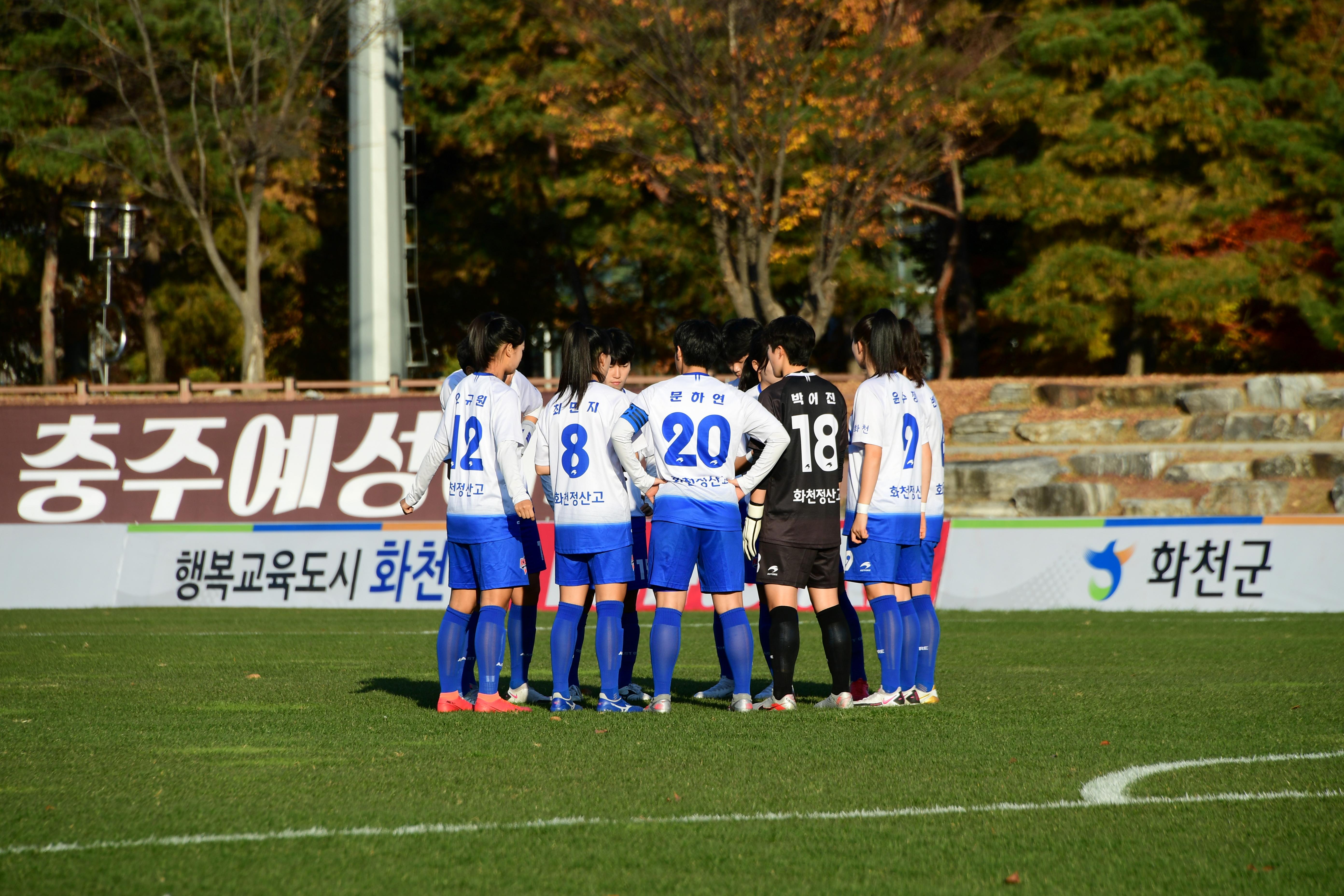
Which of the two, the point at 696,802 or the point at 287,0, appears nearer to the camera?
the point at 696,802

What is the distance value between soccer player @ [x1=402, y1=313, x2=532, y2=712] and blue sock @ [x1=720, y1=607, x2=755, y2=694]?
1.11 meters

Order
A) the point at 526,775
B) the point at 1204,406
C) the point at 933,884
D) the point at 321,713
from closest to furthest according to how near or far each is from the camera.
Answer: the point at 933,884 < the point at 526,775 < the point at 321,713 < the point at 1204,406

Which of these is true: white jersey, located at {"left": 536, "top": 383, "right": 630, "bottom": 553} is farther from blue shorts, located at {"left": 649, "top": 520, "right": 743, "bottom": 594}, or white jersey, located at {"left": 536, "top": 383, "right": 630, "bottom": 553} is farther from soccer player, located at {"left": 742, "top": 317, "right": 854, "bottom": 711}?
soccer player, located at {"left": 742, "top": 317, "right": 854, "bottom": 711}

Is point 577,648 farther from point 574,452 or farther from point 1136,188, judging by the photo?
point 1136,188

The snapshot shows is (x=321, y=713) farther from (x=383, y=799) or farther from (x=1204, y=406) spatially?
(x=1204, y=406)

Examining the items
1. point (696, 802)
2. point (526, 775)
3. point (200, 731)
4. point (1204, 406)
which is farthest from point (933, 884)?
point (1204, 406)

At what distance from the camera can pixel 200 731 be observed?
21.8 ft

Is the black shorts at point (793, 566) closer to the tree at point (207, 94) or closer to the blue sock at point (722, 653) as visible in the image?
the blue sock at point (722, 653)

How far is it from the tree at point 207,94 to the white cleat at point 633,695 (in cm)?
2140

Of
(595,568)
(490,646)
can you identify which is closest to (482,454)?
(595,568)

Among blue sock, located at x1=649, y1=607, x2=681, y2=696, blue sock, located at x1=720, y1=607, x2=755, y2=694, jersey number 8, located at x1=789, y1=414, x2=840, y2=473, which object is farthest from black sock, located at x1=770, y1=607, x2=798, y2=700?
jersey number 8, located at x1=789, y1=414, x2=840, y2=473

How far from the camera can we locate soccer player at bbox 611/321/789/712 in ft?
22.1

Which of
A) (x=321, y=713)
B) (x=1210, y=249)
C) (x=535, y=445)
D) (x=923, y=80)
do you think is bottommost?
(x=321, y=713)

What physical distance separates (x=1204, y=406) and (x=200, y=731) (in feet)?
65.8
